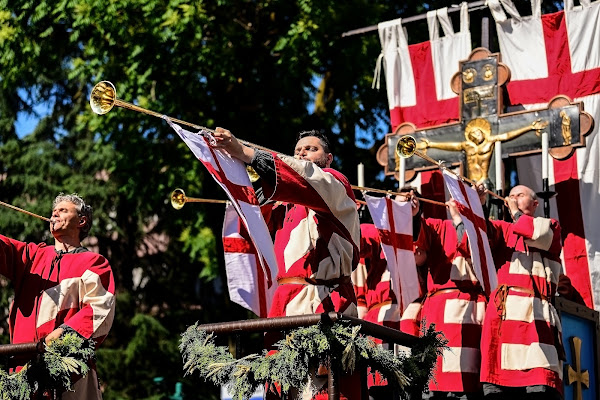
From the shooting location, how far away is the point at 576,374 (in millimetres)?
7316

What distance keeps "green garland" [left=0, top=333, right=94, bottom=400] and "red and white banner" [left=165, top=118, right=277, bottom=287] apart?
1005mm

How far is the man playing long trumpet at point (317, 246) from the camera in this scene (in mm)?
4895

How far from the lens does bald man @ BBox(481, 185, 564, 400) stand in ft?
22.5

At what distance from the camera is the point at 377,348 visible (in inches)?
188

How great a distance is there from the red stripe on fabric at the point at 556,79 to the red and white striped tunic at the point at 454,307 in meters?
2.11

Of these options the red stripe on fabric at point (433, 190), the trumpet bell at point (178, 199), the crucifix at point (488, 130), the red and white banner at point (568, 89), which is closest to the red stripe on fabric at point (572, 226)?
the red and white banner at point (568, 89)

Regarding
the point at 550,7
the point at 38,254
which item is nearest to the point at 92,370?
the point at 38,254

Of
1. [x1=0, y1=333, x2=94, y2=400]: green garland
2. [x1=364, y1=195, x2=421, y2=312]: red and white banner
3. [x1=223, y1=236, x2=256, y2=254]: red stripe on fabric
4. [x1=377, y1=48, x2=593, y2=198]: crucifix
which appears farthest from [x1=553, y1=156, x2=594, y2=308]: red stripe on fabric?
[x1=0, y1=333, x2=94, y2=400]: green garland

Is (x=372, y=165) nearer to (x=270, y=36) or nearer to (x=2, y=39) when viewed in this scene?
(x=270, y=36)

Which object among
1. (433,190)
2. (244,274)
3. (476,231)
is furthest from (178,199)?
(433,190)

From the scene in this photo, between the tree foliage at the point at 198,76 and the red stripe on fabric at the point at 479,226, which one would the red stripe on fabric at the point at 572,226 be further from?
the tree foliage at the point at 198,76

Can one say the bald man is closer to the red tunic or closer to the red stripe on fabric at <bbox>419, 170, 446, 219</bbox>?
the red stripe on fabric at <bbox>419, 170, 446, 219</bbox>

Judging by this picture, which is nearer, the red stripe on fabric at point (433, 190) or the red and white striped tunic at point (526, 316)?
the red and white striped tunic at point (526, 316)

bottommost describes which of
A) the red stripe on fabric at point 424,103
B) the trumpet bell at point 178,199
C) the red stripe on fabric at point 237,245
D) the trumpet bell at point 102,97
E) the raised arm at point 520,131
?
the red stripe on fabric at point 237,245
